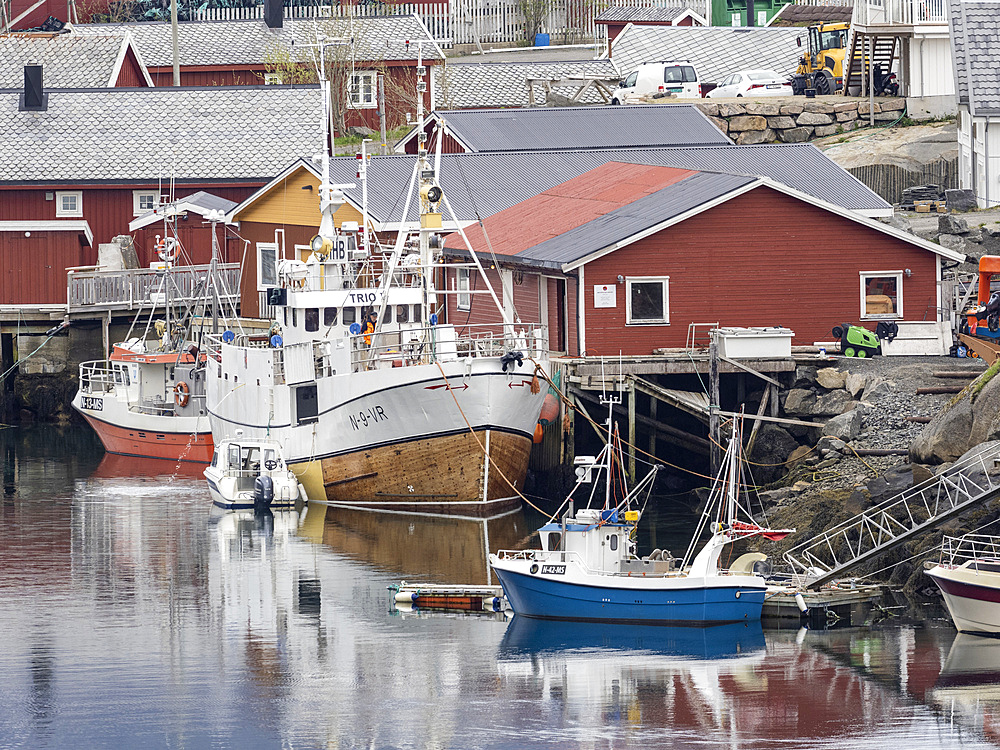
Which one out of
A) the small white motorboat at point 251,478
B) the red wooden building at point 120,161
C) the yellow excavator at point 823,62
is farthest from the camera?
the yellow excavator at point 823,62

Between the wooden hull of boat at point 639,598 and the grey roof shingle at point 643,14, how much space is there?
62.3m

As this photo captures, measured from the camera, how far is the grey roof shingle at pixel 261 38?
7950cm

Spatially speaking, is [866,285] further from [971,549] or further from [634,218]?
[971,549]

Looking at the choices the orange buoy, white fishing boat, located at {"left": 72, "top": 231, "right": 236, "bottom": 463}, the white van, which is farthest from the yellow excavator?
the orange buoy

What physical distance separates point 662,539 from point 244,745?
45.7ft

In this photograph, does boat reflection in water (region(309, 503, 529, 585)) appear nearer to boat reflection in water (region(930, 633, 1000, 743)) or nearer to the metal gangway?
the metal gangway

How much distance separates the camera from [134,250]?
62719 mm

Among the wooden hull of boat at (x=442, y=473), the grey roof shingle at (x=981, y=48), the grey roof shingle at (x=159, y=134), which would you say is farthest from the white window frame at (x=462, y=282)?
the grey roof shingle at (x=159, y=134)

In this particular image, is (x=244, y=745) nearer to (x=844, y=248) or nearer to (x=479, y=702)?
(x=479, y=702)

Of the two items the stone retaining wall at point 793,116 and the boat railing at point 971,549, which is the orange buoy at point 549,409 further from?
the stone retaining wall at point 793,116

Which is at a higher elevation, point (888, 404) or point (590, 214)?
point (590, 214)

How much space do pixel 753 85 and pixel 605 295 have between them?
92.5 ft

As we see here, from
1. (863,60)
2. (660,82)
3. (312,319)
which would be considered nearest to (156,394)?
(312,319)

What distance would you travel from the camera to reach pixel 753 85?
69.9 m
